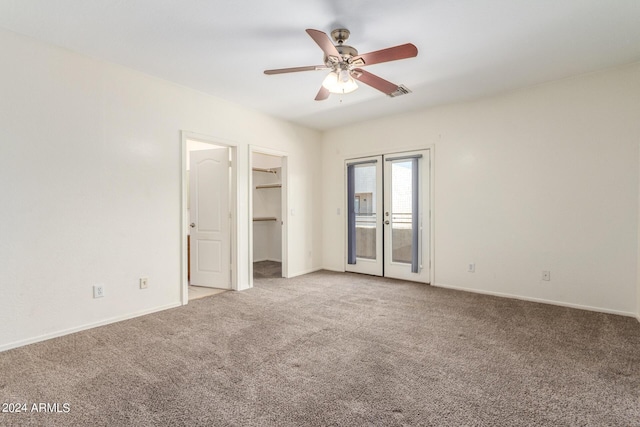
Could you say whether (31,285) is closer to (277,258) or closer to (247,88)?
(247,88)

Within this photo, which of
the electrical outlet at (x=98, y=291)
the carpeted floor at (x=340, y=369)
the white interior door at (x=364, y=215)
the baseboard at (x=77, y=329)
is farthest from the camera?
the white interior door at (x=364, y=215)

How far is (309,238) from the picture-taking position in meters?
5.71

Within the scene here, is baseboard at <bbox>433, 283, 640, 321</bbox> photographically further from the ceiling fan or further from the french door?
the ceiling fan

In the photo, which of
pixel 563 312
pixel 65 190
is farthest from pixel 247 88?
pixel 563 312

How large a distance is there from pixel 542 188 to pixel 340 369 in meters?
3.28

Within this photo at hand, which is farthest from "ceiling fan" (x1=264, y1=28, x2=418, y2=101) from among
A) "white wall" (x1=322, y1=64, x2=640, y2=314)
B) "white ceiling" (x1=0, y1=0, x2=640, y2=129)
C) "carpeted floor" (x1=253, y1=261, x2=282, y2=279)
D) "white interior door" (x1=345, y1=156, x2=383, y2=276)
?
"carpeted floor" (x1=253, y1=261, x2=282, y2=279)

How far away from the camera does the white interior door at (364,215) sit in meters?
5.28

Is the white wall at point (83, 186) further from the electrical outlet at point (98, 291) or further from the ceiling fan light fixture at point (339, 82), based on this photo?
the ceiling fan light fixture at point (339, 82)

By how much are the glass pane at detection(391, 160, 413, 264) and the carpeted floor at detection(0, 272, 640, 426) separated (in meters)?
1.53

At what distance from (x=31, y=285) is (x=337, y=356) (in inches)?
105

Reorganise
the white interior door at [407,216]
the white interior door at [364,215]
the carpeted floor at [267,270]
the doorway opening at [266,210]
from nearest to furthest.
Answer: the white interior door at [407,216] → the white interior door at [364,215] → the carpeted floor at [267,270] → the doorway opening at [266,210]

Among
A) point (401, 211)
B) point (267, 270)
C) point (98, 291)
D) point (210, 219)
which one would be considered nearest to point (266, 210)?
point (267, 270)

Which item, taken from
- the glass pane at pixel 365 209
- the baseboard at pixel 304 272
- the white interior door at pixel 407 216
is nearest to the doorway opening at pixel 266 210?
the baseboard at pixel 304 272

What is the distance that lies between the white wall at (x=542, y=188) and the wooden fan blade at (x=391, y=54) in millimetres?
2476
